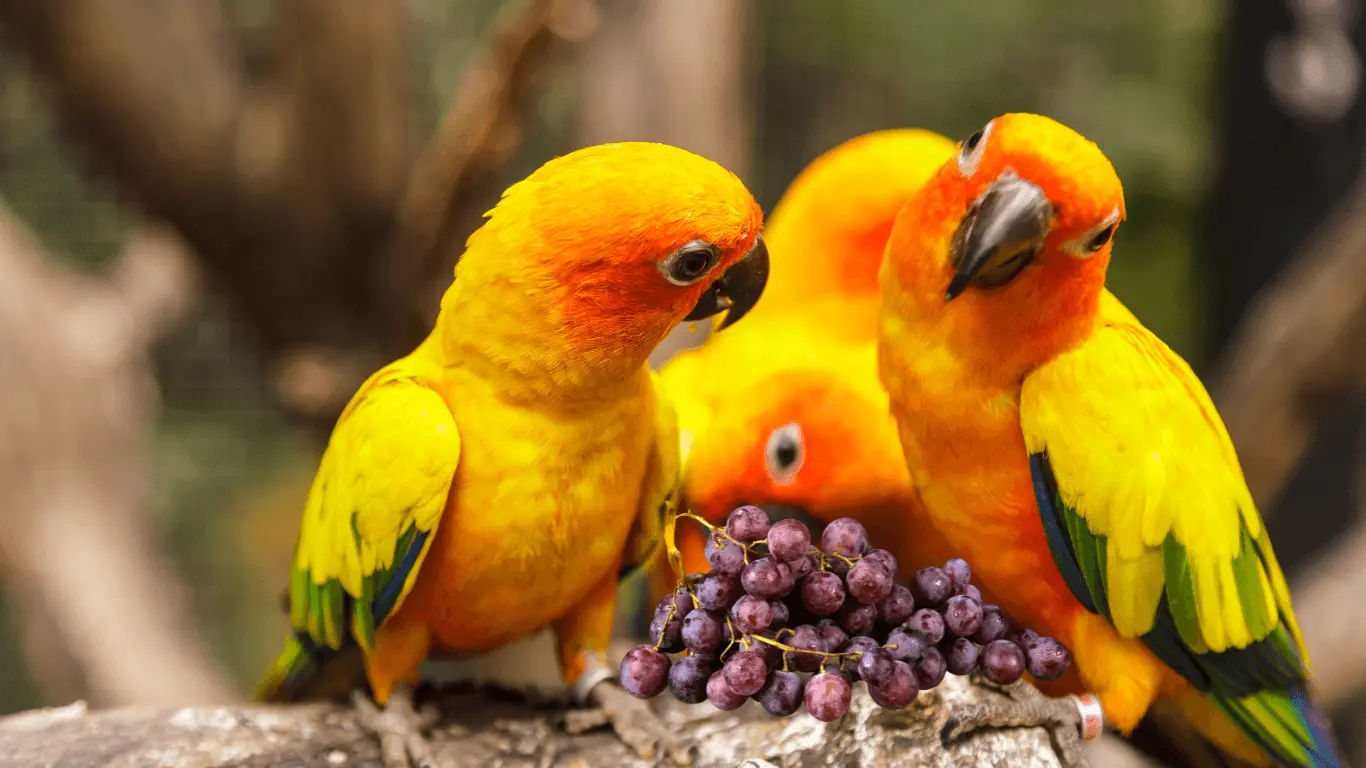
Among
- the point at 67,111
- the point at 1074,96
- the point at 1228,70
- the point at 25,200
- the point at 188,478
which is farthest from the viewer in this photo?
the point at 188,478

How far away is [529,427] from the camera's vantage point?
1.19 meters

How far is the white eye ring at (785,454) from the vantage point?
1381 mm

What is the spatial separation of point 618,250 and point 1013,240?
38 centimetres

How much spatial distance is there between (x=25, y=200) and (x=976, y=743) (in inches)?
141

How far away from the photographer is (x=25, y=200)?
11.5 feet

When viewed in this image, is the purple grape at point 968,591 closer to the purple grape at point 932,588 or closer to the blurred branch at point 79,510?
the purple grape at point 932,588

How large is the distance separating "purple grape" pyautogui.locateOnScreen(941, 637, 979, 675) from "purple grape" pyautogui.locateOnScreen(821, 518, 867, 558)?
127 millimetres

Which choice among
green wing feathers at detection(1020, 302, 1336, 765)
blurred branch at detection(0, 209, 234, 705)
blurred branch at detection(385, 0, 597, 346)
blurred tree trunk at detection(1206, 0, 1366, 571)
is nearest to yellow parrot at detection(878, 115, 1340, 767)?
green wing feathers at detection(1020, 302, 1336, 765)

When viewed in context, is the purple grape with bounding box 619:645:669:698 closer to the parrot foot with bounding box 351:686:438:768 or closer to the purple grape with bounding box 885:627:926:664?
the purple grape with bounding box 885:627:926:664

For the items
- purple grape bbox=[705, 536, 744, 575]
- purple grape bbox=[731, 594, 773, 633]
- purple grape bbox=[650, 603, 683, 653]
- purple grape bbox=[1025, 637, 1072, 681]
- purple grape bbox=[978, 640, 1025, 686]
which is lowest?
purple grape bbox=[1025, 637, 1072, 681]

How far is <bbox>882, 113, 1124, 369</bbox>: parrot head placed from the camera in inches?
37.4

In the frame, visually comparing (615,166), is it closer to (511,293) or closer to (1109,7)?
(511,293)

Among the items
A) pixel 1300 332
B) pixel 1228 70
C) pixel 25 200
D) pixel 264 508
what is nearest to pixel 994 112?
pixel 1228 70

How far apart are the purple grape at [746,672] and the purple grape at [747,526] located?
0.10m
